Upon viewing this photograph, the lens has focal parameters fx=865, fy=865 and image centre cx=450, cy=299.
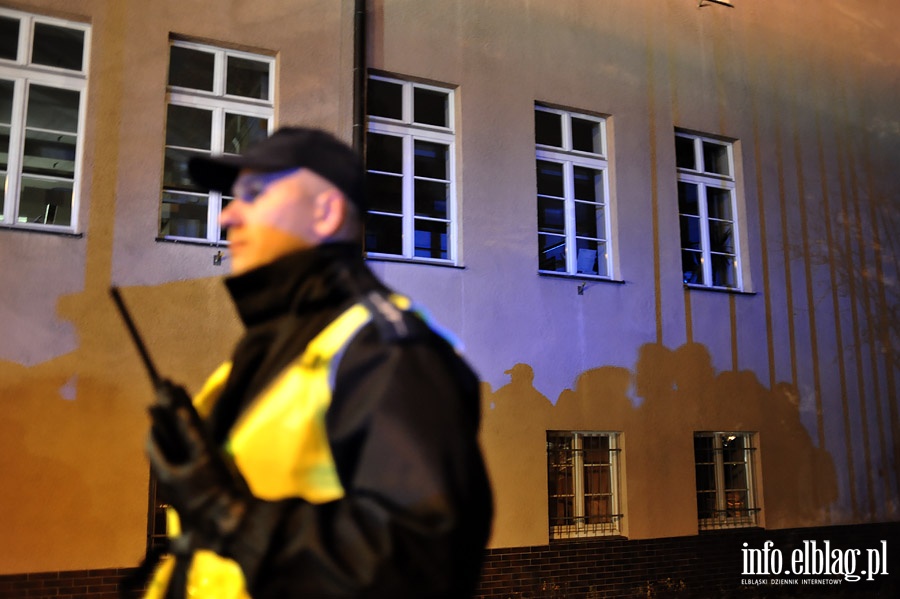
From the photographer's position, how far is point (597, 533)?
29.2 feet

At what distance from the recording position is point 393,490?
1.47 m

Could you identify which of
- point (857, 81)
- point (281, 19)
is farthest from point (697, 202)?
point (281, 19)

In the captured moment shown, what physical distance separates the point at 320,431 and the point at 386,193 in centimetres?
708

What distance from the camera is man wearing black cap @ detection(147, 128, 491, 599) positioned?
4.83 ft

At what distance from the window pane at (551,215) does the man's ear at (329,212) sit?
24.5 feet

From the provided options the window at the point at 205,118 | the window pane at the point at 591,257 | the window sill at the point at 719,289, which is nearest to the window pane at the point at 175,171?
the window at the point at 205,118

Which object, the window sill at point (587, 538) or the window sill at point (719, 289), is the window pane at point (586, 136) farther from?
the window sill at point (587, 538)

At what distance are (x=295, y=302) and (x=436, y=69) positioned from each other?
23.9 ft

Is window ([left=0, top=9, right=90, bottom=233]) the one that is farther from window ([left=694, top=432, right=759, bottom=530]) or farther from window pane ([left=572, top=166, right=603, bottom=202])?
window ([left=694, top=432, right=759, bottom=530])

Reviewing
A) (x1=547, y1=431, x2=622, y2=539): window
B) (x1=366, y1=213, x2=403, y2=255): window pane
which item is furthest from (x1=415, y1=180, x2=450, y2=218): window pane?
(x1=547, y1=431, x2=622, y2=539): window

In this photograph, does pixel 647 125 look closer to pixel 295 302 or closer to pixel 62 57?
pixel 62 57

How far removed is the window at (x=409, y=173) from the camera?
8508 mm

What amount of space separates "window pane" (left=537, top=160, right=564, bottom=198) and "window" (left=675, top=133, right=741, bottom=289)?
1632mm

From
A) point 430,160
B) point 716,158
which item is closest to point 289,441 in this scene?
point 430,160
